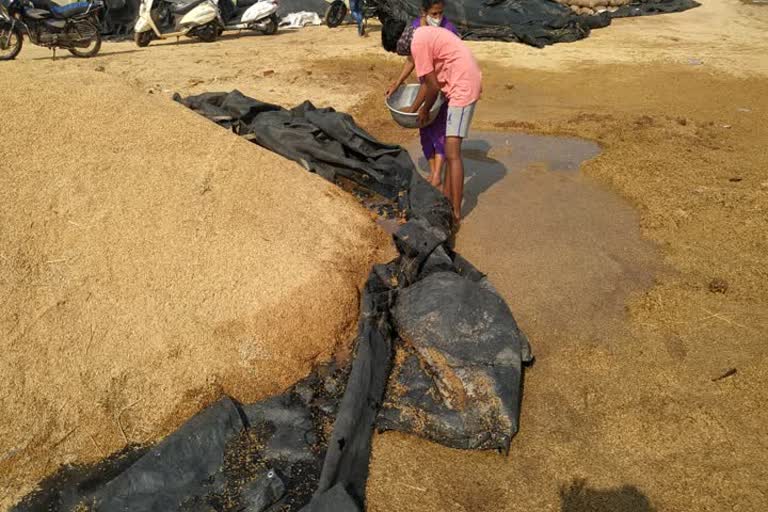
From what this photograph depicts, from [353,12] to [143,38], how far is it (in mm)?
3331

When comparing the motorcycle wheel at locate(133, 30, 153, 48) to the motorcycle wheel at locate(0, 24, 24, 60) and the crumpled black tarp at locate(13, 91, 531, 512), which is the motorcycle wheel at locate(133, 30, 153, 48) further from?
the crumpled black tarp at locate(13, 91, 531, 512)

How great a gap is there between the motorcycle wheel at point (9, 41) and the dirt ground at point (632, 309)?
1762mm

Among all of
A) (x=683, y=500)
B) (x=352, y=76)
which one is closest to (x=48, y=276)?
(x=683, y=500)

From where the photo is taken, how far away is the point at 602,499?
6.28 ft

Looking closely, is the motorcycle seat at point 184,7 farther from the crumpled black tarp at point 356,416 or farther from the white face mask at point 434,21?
the crumpled black tarp at point 356,416

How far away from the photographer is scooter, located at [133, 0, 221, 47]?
27.9 feet

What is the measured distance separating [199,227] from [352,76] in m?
4.81

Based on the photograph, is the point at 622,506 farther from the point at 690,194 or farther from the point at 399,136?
the point at 399,136

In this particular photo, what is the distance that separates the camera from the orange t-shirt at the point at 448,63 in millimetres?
3148

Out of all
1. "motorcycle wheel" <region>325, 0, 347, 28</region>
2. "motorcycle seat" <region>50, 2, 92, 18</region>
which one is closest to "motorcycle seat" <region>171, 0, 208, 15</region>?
"motorcycle seat" <region>50, 2, 92, 18</region>

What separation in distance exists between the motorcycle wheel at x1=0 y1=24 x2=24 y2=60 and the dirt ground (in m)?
1.76

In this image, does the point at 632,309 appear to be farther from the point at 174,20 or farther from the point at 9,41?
the point at 174,20

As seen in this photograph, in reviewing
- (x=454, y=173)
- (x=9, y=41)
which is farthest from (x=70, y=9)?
(x=454, y=173)

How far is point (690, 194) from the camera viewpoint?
391 cm
